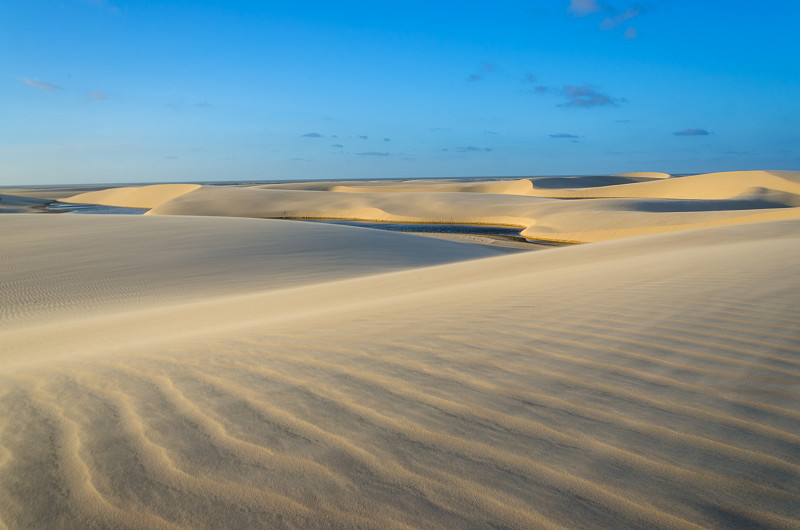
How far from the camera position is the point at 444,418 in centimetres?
219

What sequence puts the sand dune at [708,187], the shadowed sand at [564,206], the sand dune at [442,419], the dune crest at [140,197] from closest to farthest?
1. the sand dune at [442,419]
2. the shadowed sand at [564,206]
3. the sand dune at [708,187]
4. the dune crest at [140,197]

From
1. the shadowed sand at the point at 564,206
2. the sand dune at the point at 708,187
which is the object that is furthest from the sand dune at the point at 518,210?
the sand dune at the point at 708,187

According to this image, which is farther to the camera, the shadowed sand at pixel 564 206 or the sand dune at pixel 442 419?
the shadowed sand at pixel 564 206

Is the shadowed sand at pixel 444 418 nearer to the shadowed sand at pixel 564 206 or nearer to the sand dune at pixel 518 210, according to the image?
the sand dune at pixel 518 210

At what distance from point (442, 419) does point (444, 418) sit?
15 mm

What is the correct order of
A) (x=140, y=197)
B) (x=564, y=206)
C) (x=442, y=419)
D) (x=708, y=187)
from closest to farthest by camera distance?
(x=442, y=419) → (x=564, y=206) → (x=708, y=187) → (x=140, y=197)

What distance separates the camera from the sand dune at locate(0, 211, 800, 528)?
1.62 m

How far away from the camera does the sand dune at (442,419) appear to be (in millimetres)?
1619

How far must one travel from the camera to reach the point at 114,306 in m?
9.03

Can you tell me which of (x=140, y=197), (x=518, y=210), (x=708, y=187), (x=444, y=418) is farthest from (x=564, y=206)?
(x=140, y=197)

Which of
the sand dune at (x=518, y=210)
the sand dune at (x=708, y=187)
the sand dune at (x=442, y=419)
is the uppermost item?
the sand dune at (x=708, y=187)

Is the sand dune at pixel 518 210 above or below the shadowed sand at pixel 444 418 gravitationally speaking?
above

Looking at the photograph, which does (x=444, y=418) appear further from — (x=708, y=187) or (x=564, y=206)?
(x=708, y=187)

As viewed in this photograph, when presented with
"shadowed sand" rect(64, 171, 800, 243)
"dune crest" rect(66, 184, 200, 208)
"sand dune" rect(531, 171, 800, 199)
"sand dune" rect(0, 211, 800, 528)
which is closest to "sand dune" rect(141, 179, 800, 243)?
"shadowed sand" rect(64, 171, 800, 243)
